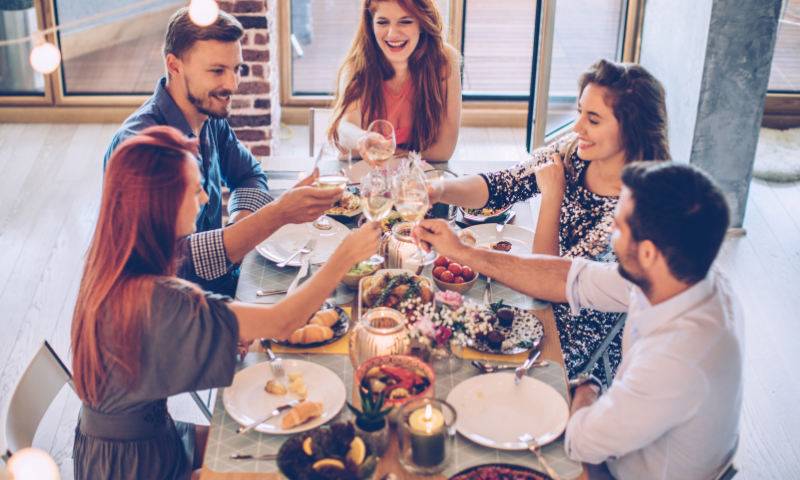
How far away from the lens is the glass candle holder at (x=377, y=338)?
1299mm

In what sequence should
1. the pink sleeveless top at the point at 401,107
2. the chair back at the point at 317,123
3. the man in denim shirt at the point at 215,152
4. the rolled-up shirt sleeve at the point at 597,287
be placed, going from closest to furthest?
the rolled-up shirt sleeve at the point at 597,287, the man in denim shirt at the point at 215,152, the pink sleeveless top at the point at 401,107, the chair back at the point at 317,123

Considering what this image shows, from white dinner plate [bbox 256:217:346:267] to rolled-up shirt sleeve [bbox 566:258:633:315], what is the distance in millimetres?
687

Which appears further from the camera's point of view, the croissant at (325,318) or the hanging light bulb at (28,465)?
the croissant at (325,318)

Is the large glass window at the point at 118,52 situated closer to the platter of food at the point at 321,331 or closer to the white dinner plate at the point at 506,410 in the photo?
the platter of food at the point at 321,331

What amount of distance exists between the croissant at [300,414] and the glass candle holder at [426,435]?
0.64 ft

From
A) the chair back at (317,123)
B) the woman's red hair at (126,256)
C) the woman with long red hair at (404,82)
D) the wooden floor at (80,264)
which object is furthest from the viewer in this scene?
the chair back at (317,123)

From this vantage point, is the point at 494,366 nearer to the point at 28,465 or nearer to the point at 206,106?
the point at 28,465

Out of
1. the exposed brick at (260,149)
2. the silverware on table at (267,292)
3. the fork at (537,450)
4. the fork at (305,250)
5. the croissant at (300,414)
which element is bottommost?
the exposed brick at (260,149)

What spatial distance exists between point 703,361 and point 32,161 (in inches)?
171

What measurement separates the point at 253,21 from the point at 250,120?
1.70 feet

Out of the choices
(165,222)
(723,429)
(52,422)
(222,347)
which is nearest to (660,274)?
(723,429)

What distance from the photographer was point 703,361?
1151 mm

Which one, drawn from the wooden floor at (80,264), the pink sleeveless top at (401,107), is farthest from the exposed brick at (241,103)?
the pink sleeveless top at (401,107)

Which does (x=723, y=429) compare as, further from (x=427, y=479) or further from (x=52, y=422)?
(x=52, y=422)
